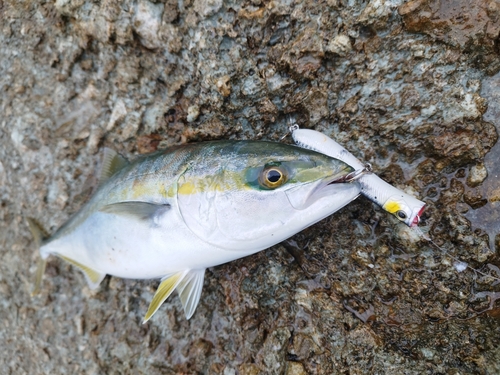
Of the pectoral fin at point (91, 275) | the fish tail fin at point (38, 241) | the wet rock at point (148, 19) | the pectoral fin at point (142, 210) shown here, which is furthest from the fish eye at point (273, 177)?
the fish tail fin at point (38, 241)

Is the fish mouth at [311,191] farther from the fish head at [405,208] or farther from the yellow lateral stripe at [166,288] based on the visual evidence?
the yellow lateral stripe at [166,288]

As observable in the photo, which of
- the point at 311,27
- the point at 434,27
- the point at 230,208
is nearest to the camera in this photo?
the point at 230,208

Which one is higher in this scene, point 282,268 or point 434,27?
point 434,27

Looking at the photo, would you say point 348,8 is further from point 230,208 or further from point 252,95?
point 230,208

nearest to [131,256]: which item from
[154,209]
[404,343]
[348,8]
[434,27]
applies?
[154,209]

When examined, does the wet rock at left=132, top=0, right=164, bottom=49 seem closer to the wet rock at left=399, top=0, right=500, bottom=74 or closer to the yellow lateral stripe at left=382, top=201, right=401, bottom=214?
the wet rock at left=399, top=0, right=500, bottom=74

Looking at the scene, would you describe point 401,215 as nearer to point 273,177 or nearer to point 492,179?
point 492,179

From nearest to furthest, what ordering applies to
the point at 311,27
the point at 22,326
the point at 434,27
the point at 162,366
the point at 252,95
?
1. the point at 434,27
2. the point at 311,27
3. the point at 252,95
4. the point at 162,366
5. the point at 22,326
